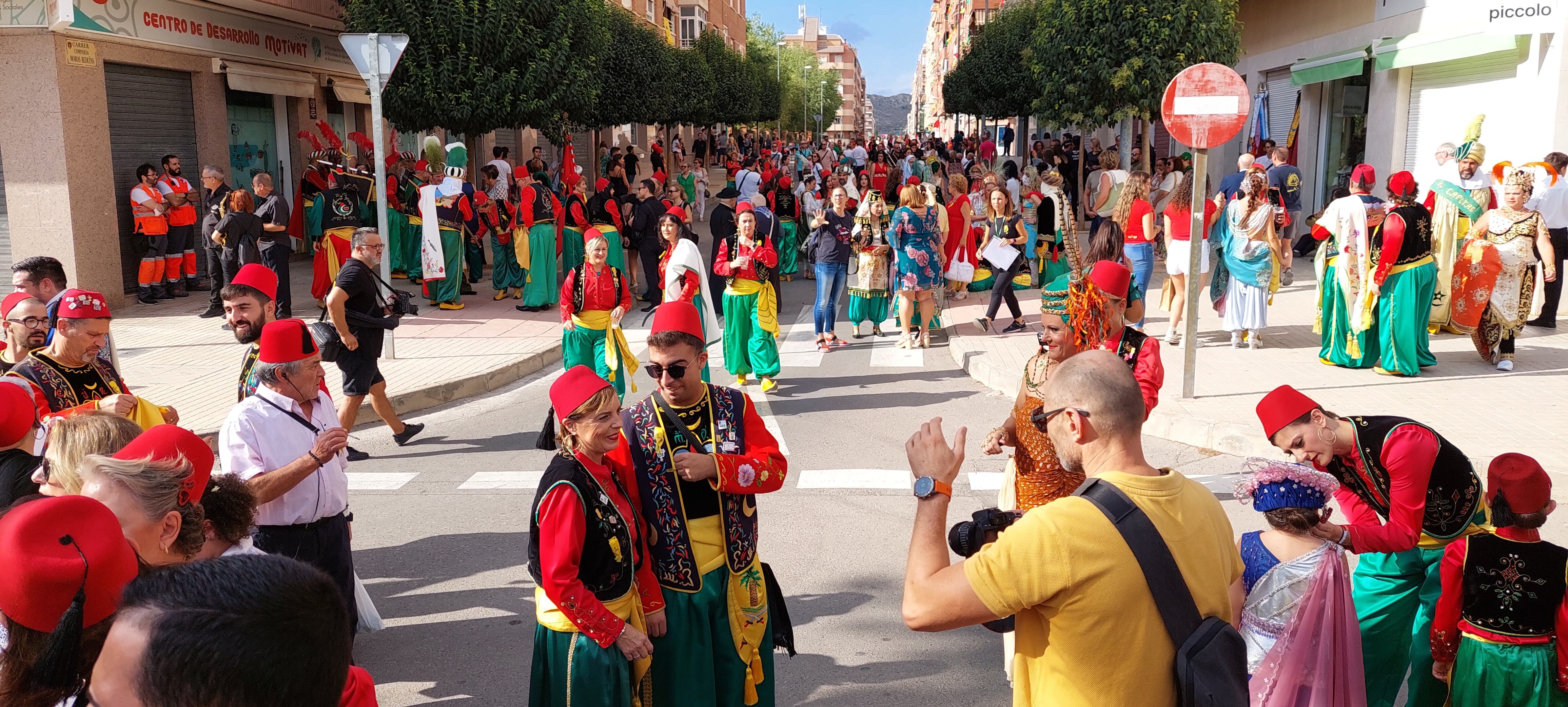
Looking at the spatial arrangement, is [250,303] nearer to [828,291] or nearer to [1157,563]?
[1157,563]

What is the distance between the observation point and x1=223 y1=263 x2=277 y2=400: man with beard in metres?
5.64

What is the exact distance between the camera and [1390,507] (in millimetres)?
3795

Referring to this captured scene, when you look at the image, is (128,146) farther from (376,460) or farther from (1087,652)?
(1087,652)

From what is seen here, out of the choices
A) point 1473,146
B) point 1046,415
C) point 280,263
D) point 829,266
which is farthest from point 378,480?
point 1473,146

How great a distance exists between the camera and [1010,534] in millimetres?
2434

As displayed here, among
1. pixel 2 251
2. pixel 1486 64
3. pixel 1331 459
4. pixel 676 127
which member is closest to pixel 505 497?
pixel 1331 459

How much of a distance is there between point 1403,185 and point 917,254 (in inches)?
182

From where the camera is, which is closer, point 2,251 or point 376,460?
point 376,460

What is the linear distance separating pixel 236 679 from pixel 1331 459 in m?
3.43

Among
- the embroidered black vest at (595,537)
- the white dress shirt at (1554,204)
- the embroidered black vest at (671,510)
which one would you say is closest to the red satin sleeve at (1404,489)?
the embroidered black vest at (671,510)

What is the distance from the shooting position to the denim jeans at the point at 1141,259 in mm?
12344

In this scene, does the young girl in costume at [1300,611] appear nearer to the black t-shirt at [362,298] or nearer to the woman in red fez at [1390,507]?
the woman in red fez at [1390,507]

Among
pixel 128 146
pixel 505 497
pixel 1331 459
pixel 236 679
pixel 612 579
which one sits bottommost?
pixel 505 497

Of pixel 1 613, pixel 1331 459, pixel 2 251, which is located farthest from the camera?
pixel 2 251
